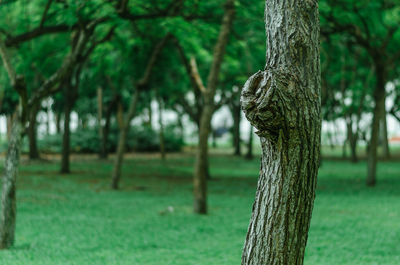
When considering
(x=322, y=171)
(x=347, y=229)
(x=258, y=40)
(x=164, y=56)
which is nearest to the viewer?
(x=347, y=229)

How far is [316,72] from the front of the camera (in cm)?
440

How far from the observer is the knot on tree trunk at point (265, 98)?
3990 millimetres

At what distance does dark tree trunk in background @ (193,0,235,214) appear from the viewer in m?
11.8

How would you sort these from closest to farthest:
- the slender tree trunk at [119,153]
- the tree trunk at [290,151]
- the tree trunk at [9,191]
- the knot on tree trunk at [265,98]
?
the knot on tree trunk at [265,98]
the tree trunk at [290,151]
the tree trunk at [9,191]
the slender tree trunk at [119,153]

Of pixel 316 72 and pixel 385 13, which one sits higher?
pixel 385 13

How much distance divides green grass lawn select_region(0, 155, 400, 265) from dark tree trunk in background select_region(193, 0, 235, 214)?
561 mm

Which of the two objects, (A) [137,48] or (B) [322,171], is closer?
(A) [137,48]

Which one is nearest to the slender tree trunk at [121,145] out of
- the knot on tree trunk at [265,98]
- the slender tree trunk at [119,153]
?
the slender tree trunk at [119,153]

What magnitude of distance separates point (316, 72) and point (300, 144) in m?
0.56

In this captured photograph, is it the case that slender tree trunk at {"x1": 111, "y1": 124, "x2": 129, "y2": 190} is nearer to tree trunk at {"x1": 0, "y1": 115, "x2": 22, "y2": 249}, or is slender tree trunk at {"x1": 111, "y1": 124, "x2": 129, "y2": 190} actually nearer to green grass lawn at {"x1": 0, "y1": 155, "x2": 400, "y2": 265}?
green grass lawn at {"x1": 0, "y1": 155, "x2": 400, "y2": 265}

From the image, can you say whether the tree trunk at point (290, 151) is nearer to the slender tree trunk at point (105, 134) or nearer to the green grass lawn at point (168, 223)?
the green grass lawn at point (168, 223)

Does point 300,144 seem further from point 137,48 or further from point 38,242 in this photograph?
point 137,48

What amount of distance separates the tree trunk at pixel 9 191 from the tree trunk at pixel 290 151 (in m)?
4.62

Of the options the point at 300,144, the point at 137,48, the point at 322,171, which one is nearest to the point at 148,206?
the point at 137,48
